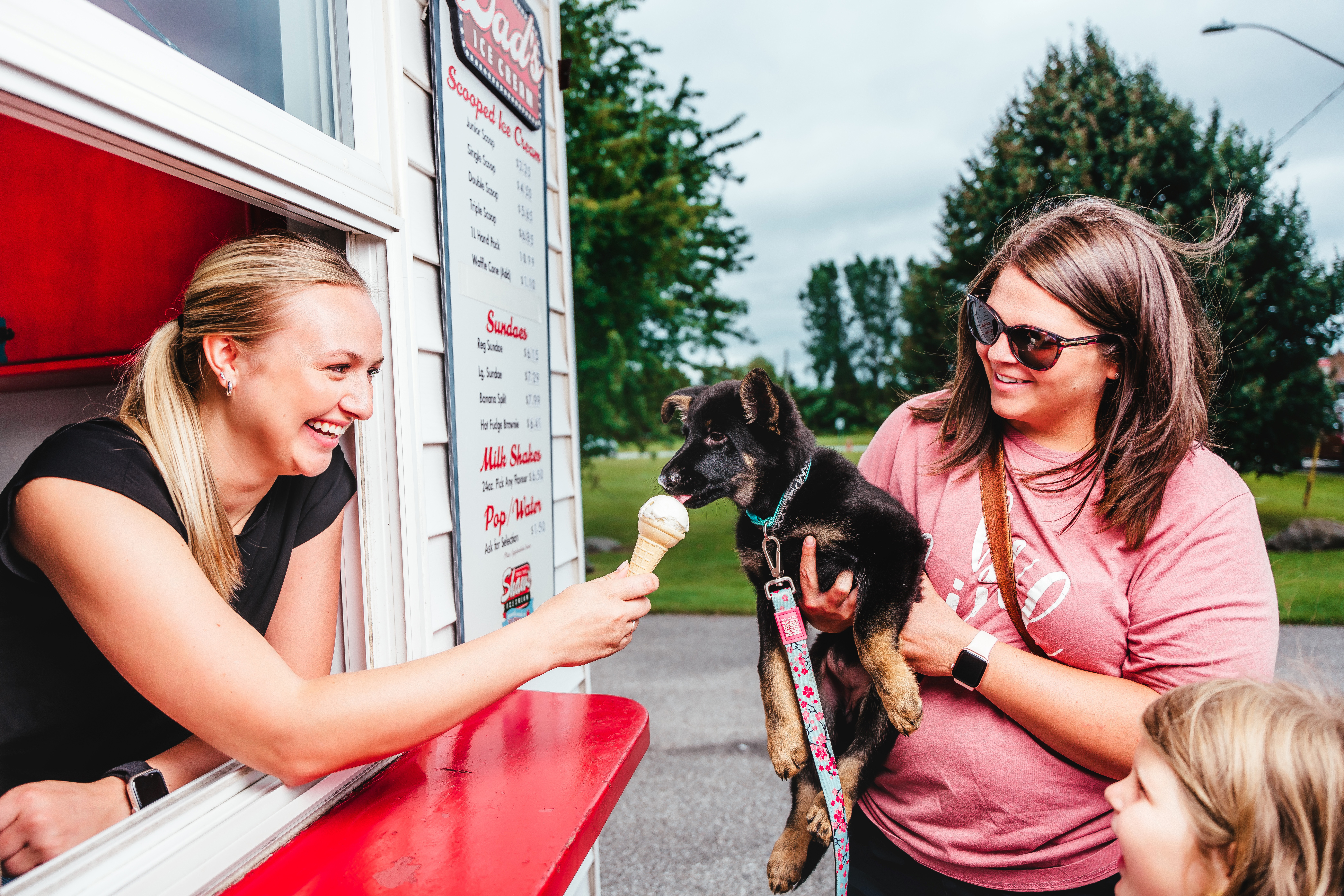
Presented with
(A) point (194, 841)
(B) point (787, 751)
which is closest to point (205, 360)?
(A) point (194, 841)

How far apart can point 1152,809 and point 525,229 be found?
95.1 inches

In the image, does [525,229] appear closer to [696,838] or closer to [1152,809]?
[1152,809]

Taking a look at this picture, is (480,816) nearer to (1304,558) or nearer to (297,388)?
(297,388)

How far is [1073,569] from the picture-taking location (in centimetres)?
133

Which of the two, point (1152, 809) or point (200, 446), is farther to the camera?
point (200, 446)

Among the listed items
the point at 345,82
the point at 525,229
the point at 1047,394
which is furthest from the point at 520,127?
the point at 1047,394

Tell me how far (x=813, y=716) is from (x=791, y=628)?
188 millimetres

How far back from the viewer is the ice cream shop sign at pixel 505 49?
2055 mm

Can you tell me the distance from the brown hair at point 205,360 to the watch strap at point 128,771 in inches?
11.5

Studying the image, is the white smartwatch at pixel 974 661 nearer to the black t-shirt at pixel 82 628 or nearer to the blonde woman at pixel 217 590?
the blonde woman at pixel 217 590

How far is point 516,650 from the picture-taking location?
44.3 inches

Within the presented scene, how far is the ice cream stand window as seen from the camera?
3.19ft

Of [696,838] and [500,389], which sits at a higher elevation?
[500,389]

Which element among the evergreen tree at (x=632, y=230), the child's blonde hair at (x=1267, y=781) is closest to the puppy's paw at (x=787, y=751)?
the child's blonde hair at (x=1267, y=781)
